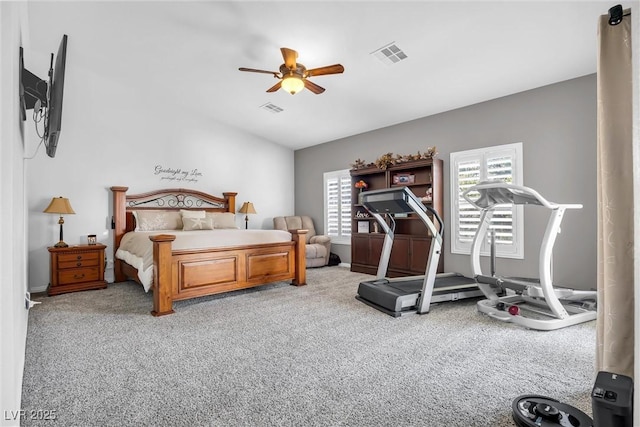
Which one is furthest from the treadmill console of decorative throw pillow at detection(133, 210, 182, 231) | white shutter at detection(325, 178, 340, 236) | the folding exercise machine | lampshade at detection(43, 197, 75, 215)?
lampshade at detection(43, 197, 75, 215)

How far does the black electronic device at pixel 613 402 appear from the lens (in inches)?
45.3

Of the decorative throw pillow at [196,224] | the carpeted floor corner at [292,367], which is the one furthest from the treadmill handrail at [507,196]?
the decorative throw pillow at [196,224]

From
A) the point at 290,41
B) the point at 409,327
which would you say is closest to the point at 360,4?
the point at 290,41

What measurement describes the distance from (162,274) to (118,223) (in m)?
2.65

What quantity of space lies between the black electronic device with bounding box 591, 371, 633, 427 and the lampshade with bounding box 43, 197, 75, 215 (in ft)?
19.5

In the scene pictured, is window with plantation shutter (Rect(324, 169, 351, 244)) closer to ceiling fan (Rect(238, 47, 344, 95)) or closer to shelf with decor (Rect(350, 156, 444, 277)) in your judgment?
shelf with decor (Rect(350, 156, 444, 277))

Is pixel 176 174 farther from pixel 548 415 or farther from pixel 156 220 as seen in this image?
pixel 548 415

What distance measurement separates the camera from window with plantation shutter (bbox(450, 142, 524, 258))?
4.37 meters

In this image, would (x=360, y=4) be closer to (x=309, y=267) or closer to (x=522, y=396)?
(x=522, y=396)

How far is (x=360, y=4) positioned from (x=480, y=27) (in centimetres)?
128

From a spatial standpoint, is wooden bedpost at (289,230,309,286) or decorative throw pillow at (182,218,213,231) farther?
decorative throw pillow at (182,218,213,231)

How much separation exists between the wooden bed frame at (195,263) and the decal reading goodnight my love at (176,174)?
0.26 m

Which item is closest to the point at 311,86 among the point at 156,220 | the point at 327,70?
the point at 327,70

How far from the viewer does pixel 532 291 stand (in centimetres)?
311
